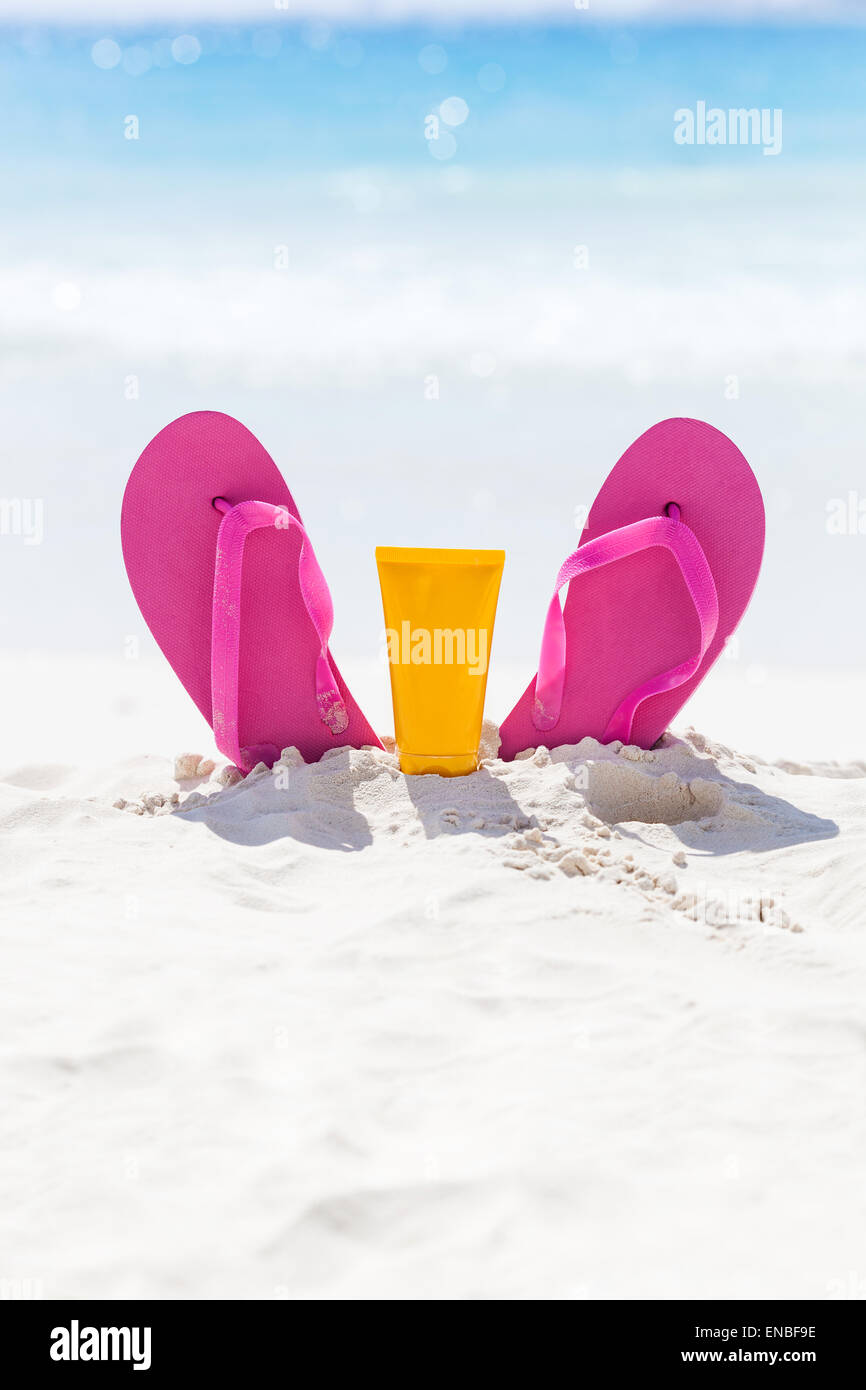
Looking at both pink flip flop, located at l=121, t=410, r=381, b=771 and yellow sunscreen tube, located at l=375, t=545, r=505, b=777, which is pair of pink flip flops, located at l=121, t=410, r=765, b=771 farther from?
yellow sunscreen tube, located at l=375, t=545, r=505, b=777

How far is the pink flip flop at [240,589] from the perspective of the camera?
8.16ft

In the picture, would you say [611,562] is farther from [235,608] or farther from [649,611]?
[235,608]

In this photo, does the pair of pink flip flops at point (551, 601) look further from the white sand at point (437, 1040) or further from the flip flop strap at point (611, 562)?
the white sand at point (437, 1040)

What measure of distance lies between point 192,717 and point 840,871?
6.97ft

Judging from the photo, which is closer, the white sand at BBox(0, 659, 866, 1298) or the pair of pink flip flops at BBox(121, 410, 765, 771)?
the white sand at BBox(0, 659, 866, 1298)

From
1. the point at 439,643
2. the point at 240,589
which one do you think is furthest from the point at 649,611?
the point at 240,589

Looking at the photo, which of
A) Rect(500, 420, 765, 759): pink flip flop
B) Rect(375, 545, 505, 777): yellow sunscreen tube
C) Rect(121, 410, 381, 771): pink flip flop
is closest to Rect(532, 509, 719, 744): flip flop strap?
Rect(500, 420, 765, 759): pink flip flop

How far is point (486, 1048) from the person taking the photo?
4.29 ft

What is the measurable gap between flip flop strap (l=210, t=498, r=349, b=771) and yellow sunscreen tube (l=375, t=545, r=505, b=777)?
19 cm

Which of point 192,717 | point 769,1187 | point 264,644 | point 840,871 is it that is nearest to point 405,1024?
point 769,1187

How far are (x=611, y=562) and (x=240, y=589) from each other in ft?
2.59

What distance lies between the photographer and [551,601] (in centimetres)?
249

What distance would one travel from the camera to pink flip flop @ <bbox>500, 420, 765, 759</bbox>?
250 cm
